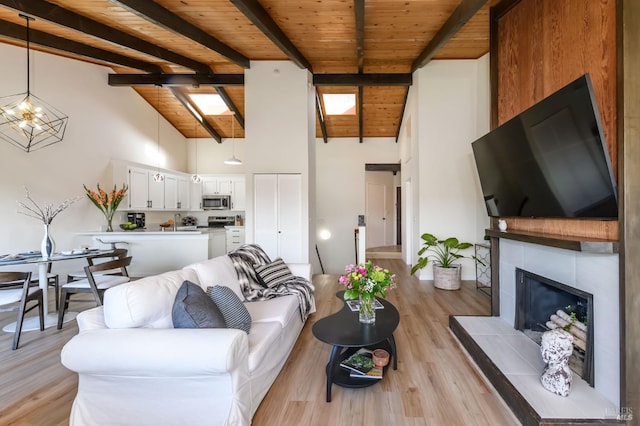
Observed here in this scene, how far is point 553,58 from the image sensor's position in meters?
2.19

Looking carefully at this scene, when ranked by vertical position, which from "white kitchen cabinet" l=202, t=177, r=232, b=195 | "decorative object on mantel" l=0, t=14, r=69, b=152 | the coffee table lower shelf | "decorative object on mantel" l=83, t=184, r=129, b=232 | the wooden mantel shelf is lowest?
the coffee table lower shelf

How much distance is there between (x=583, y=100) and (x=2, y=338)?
209 inches

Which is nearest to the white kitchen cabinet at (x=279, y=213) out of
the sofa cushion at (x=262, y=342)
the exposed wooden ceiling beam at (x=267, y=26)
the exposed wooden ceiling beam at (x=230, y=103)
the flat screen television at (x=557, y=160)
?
the exposed wooden ceiling beam at (x=267, y=26)

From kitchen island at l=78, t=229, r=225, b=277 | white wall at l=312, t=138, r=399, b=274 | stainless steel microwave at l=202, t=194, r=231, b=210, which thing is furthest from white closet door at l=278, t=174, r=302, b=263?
stainless steel microwave at l=202, t=194, r=231, b=210

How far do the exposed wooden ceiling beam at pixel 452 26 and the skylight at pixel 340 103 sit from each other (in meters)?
1.95

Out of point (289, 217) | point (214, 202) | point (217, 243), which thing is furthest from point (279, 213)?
point (214, 202)

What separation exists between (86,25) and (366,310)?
4.91m

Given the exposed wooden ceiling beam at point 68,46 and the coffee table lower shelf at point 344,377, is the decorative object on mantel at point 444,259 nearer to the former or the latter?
the coffee table lower shelf at point 344,377

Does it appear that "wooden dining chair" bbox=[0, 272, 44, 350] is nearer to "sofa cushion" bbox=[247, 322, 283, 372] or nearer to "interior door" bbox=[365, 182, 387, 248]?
"sofa cushion" bbox=[247, 322, 283, 372]

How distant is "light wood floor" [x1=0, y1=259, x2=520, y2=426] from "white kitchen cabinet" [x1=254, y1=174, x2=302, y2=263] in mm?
2076

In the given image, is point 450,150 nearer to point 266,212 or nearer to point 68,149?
point 266,212

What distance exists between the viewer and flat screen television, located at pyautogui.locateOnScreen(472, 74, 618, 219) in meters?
1.64

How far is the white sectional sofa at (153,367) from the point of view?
1.41m

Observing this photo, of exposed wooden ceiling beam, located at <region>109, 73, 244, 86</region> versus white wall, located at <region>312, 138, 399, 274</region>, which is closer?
exposed wooden ceiling beam, located at <region>109, 73, 244, 86</region>
